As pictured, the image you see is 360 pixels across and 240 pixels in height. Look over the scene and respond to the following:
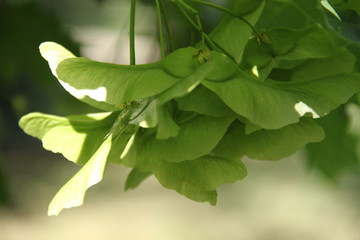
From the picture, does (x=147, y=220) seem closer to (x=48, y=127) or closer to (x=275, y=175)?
(x=275, y=175)

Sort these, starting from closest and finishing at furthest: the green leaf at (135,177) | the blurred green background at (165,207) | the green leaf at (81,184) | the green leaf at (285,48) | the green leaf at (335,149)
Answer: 1. the green leaf at (81,184)
2. the green leaf at (285,48)
3. the green leaf at (135,177)
4. the green leaf at (335,149)
5. the blurred green background at (165,207)

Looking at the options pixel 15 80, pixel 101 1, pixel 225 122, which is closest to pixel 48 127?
pixel 225 122

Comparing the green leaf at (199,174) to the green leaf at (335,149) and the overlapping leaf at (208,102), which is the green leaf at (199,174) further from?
the green leaf at (335,149)

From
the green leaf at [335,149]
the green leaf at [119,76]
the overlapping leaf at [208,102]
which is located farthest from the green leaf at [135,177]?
the green leaf at [335,149]

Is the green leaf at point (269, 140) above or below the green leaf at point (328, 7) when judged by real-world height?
below

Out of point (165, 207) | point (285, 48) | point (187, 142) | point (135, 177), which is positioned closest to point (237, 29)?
point (285, 48)

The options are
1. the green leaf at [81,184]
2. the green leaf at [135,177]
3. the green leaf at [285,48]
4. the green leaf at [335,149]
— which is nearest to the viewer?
the green leaf at [81,184]

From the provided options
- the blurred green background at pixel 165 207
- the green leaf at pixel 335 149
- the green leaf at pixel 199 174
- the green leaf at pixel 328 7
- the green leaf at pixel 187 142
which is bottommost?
the blurred green background at pixel 165 207

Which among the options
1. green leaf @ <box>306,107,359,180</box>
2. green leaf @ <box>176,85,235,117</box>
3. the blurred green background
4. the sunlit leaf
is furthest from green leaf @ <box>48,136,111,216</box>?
the blurred green background
